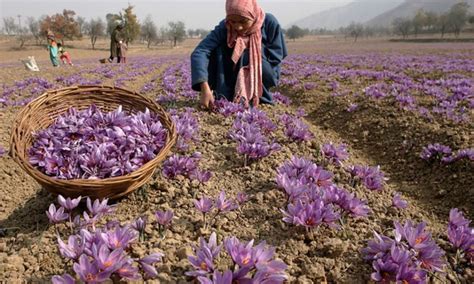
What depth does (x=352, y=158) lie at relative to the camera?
489cm

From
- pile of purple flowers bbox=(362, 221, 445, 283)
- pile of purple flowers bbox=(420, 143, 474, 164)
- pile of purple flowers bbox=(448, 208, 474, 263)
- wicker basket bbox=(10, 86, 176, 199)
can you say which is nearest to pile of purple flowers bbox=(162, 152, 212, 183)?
wicker basket bbox=(10, 86, 176, 199)

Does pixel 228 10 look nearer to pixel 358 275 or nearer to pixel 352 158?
pixel 352 158

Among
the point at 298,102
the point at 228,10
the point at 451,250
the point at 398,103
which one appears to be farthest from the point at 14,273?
the point at 298,102

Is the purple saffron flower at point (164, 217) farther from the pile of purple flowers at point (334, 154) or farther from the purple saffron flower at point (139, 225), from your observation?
the pile of purple flowers at point (334, 154)

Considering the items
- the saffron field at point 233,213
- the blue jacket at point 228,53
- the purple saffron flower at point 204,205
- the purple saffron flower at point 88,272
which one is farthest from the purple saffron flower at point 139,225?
the blue jacket at point 228,53

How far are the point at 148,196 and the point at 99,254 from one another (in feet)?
3.71

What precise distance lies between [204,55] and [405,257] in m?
4.22

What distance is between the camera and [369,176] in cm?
309

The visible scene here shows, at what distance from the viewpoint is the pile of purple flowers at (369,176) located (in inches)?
119

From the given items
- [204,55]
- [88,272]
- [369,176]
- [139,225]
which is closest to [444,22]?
[204,55]

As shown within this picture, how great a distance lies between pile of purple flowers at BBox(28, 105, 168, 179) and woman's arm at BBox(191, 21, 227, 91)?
7.16ft

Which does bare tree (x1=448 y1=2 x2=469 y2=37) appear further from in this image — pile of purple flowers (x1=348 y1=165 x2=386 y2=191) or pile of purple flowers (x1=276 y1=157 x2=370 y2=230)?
pile of purple flowers (x1=276 y1=157 x2=370 y2=230)

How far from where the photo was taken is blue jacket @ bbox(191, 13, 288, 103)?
5.42 metres

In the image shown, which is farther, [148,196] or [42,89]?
[42,89]
